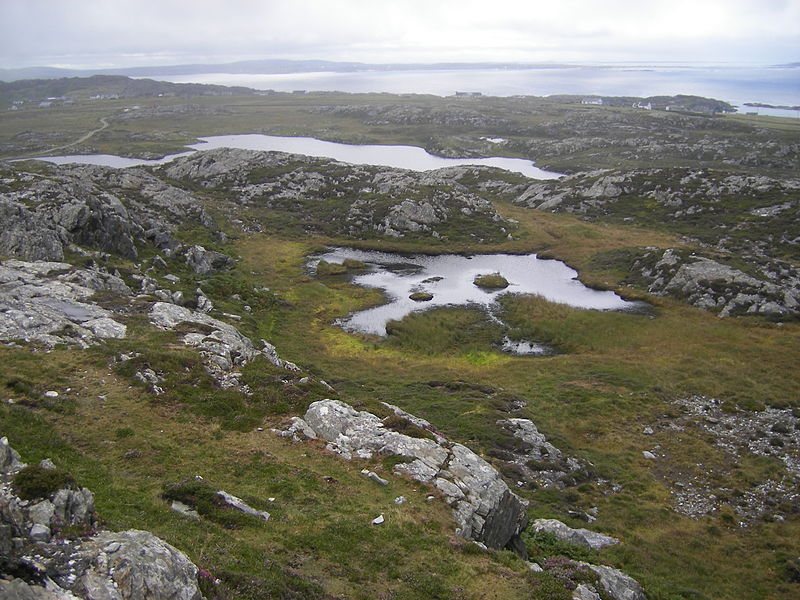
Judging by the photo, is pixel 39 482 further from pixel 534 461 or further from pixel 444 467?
pixel 534 461

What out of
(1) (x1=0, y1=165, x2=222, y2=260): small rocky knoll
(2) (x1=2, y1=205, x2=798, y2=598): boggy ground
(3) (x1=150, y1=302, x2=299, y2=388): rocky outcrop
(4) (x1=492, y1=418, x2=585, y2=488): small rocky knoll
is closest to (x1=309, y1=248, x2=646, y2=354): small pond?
(2) (x1=2, y1=205, x2=798, y2=598): boggy ground

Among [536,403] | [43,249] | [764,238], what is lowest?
[536,403]

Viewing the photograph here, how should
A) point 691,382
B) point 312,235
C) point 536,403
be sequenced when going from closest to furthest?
point 536,403
point 691,382
point 312,235

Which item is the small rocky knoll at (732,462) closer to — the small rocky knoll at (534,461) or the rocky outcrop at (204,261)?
the small rocky knoll at (534,461)

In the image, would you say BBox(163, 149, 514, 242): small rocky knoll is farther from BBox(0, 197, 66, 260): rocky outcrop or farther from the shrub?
the shrub

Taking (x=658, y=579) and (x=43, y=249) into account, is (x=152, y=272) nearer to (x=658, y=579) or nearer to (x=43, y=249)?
(x=43, y=249)

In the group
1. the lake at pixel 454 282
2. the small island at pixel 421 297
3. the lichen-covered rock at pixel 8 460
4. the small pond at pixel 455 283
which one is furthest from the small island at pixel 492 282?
the lichen-covered rock at pixel 8 460

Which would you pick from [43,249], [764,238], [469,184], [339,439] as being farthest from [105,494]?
[469,184]
